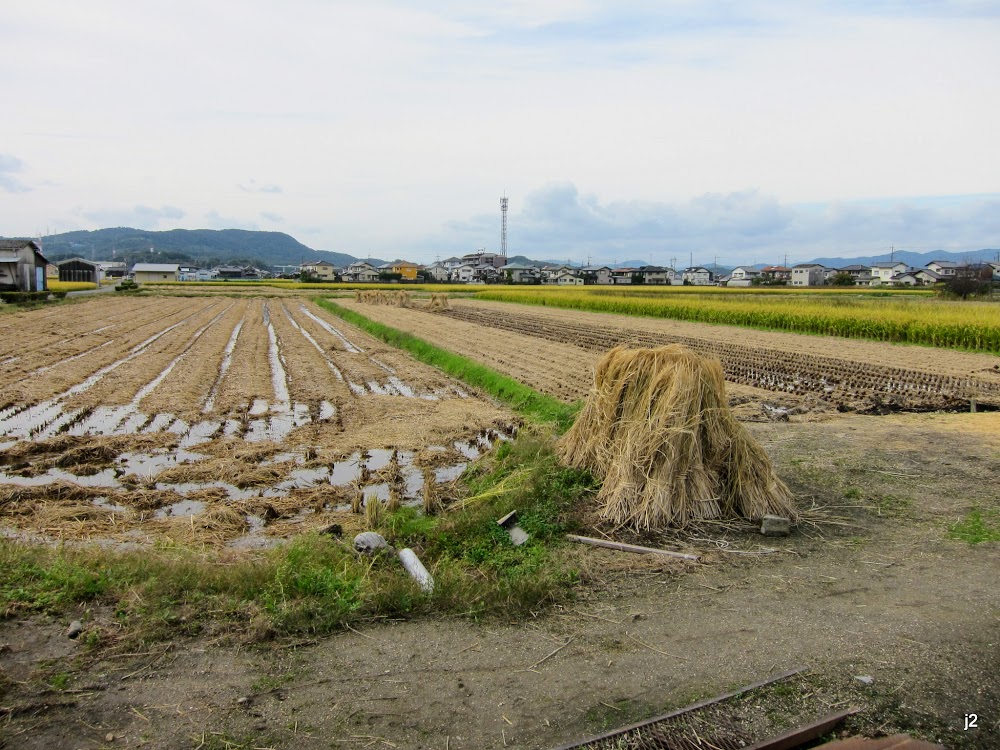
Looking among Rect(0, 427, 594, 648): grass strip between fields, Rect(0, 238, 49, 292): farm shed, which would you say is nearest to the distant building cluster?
Rect(0, 238, 49, 292): farm shed

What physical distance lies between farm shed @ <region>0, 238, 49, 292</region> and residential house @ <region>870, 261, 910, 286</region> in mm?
92078

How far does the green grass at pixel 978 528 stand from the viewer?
19.8ft

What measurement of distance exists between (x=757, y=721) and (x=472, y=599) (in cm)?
200

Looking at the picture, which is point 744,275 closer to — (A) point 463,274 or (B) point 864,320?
(A) point 463,274

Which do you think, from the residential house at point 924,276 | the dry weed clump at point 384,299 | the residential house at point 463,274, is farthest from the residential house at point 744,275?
the dry weed clump at point 384,299

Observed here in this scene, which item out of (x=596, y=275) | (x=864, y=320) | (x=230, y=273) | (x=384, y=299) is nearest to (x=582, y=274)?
(x=596, y=275)

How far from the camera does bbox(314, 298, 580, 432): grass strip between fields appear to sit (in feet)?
35.9

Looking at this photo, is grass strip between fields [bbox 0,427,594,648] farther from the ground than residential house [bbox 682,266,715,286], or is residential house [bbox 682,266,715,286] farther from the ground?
residential house [bbox 682,266,715,286]

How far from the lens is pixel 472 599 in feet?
16.0

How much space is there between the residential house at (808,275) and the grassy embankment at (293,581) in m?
98.7

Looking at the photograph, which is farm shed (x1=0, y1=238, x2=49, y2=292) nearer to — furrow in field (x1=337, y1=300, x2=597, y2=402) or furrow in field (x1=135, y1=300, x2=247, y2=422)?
furrow in field (x1=135, y1=300, x2=247, y2=422)

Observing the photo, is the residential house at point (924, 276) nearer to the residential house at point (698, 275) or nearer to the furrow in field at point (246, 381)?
the residential house at point (698, 275)

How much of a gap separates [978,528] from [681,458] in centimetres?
265

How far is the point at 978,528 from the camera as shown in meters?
6.25
